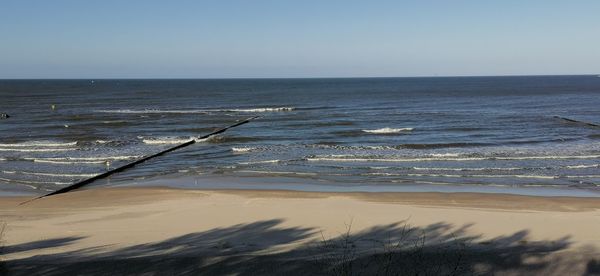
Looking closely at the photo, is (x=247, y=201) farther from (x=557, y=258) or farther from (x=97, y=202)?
(x=557, y=258)

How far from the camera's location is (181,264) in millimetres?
8680

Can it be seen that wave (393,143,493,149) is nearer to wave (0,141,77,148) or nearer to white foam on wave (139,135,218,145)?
white foam on wave (139,135,218,145)

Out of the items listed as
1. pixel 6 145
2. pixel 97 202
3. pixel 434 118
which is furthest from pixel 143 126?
pixel 97 202

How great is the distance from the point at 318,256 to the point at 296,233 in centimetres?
225

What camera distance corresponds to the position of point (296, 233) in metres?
11.4

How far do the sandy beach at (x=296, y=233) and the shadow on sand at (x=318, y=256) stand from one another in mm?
21

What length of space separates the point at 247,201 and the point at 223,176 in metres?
5.01

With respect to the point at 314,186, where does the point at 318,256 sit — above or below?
above

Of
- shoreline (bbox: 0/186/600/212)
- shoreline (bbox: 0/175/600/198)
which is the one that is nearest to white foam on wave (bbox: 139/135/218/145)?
shoreline (bbox: 0/175/600/198)

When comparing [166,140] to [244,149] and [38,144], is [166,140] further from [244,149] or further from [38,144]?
[38,144]

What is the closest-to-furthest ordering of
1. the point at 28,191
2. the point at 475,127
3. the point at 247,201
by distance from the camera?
the point at 247,201
the point at 28,191
the point at 475,127

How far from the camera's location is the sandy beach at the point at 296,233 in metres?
8.58

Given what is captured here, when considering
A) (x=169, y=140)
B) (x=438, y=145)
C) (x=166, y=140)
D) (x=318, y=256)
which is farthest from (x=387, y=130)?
(x=318, y=256)

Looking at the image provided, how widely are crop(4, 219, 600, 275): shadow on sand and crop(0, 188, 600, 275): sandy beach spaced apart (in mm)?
21
